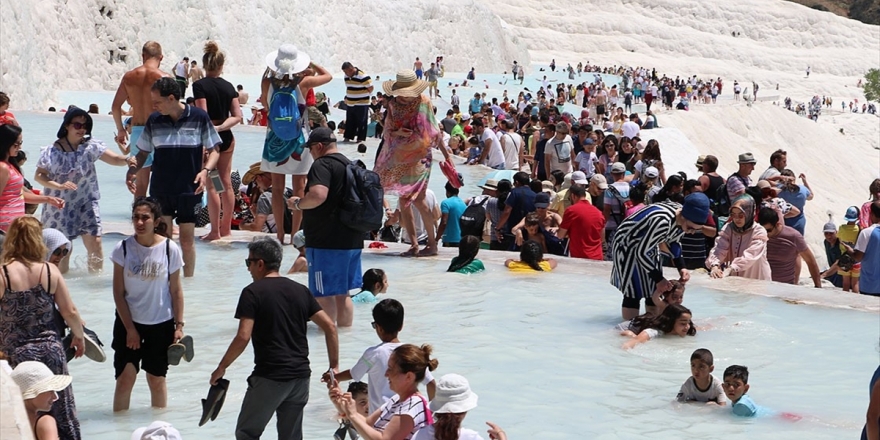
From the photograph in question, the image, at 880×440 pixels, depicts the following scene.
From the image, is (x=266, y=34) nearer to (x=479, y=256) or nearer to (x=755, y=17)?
(x=479, y=256)

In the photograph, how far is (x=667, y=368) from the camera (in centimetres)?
856

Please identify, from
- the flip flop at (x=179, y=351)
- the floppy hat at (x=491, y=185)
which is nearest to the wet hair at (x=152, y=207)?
the flip flop at (x=179, y=351)

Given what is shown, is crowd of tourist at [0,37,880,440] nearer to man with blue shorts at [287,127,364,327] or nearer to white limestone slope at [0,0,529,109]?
man with blue shorts at [287,127,364,327]

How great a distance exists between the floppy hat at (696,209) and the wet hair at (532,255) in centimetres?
215

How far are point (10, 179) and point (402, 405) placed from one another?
4626mm

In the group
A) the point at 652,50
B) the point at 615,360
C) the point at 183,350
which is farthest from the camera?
the point at 652,50

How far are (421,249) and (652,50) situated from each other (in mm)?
82646

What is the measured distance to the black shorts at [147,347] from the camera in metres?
6.82

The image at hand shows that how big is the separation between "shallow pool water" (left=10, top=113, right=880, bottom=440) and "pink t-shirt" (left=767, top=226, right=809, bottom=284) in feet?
2.71

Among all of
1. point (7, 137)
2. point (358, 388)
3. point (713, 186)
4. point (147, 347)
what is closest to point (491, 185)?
point (713, 186)

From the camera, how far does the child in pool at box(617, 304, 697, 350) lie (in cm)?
906

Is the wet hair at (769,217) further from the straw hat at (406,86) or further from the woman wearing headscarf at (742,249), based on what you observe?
the straw hat at (406,86)

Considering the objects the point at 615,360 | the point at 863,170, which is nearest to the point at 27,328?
the point at 615,360

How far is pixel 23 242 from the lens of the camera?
5965 mm
